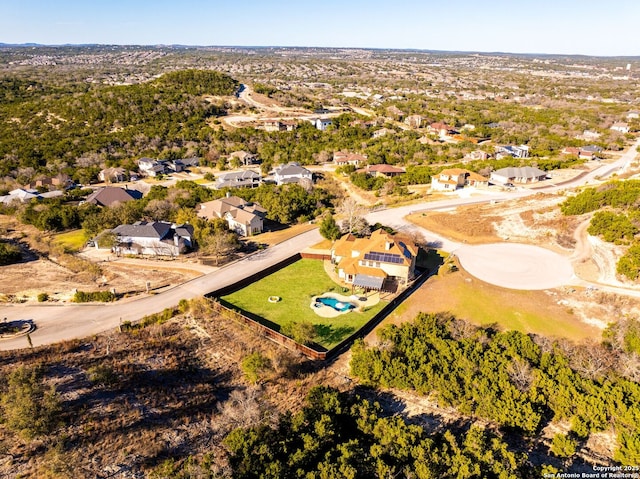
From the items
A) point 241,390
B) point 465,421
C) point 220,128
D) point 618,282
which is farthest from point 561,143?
point 241,390

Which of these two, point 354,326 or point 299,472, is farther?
point 354,326

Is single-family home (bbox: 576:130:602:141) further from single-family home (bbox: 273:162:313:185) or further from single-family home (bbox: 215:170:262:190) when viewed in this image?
single-family home (bbox: 215:170:262:190)

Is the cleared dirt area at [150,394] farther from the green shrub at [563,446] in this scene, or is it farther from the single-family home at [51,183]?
the single-family home at [51,183]

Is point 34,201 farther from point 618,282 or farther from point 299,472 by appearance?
point 618,282

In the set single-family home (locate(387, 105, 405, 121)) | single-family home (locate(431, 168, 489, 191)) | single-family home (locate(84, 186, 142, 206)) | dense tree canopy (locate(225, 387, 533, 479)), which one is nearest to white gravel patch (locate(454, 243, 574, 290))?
dense tree canopy (locate(225, 387, 533, 479))

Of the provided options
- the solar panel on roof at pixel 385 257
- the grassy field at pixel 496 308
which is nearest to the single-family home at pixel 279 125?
the solar panel on roof at pixel 385 257

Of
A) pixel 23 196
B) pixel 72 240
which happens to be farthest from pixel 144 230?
pixel 23 196
